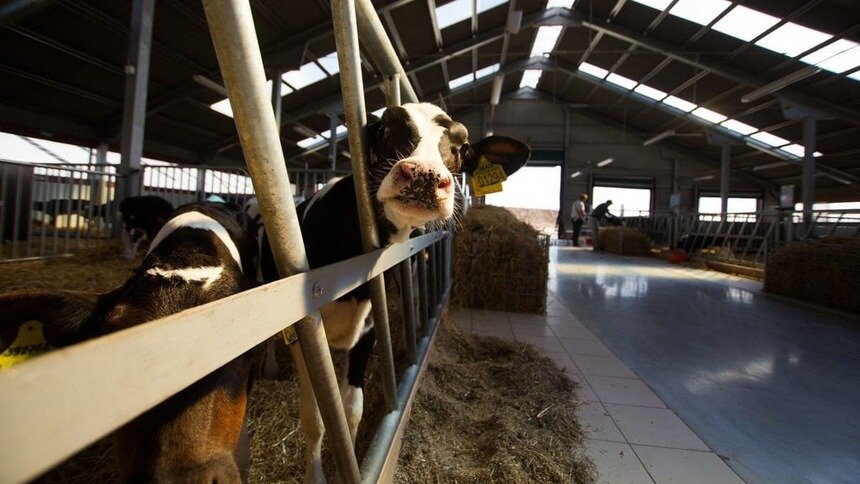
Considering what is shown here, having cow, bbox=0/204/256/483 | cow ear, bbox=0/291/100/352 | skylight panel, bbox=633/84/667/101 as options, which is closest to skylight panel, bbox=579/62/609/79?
skylight panel, bbox=633/84/667/101

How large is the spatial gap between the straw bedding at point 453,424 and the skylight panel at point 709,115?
17.7 metres

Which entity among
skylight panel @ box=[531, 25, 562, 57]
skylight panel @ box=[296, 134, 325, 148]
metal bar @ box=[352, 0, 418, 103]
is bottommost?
metal bar @ box=[352, 0, 418, 103]

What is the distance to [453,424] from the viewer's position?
7.72ft

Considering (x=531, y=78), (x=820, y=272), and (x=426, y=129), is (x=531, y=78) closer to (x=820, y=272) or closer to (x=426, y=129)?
(x=820, y=272)

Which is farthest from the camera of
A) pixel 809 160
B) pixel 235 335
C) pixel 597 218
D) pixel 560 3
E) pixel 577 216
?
pixel 597 218

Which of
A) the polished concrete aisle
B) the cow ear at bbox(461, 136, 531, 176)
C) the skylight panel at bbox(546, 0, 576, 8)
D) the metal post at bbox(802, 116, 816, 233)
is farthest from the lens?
the skylight panel at bbox(546, 0, 576, 8)

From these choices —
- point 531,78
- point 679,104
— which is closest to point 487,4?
point 531,78

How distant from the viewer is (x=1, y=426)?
0.97 feet

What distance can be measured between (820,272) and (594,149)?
17.8 meters

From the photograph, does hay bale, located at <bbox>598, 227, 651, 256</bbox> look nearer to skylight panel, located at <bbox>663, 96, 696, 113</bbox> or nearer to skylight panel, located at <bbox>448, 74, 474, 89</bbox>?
skylight panel, located at <bbox>663, 96, 696, 113</bbox>

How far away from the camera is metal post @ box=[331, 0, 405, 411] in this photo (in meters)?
1.24

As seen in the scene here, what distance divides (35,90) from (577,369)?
595 inches

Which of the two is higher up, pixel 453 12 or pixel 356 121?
pixel 453 12

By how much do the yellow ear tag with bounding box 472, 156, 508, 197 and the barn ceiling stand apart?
16.5 ft
